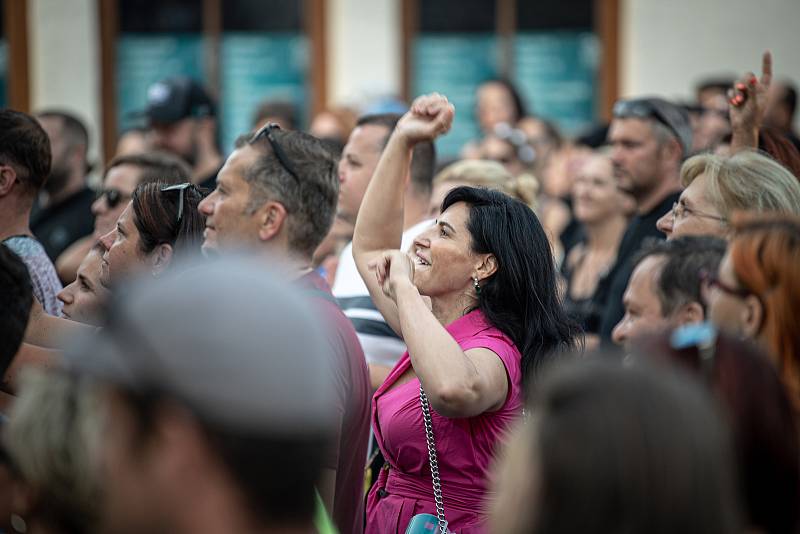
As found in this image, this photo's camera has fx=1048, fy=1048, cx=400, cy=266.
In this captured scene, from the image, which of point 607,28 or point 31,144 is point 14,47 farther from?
point 31,144

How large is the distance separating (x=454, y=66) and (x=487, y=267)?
23.2 ft

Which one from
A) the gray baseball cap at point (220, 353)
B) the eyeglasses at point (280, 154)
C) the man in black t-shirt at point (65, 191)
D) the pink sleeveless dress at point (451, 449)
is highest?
the eyeglasses at point (280, 154)

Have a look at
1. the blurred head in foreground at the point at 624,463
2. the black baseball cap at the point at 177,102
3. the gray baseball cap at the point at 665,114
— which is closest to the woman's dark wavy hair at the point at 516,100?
the black baseball cap at the point at 177,102

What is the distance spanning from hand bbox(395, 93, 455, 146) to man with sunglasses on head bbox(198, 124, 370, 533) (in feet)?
0.84

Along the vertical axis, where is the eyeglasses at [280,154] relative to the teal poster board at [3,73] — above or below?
below

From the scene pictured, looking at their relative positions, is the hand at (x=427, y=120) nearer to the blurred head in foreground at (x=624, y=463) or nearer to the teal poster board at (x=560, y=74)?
the blurred head in foreground at (x=624, y=463)

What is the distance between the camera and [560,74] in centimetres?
976

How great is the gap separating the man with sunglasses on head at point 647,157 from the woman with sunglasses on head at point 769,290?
269 centimetres

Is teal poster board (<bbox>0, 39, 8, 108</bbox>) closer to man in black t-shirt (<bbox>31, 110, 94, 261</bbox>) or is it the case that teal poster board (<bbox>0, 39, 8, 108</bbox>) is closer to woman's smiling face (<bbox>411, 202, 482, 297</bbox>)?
man in black t-shirt (<bbox>31, 110, 94, 261</bbox>)

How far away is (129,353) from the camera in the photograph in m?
1.32

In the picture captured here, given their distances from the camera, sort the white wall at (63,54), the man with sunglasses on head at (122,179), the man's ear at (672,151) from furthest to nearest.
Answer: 1. the white wall at (63,54)
2. the man's ear at (672,151)
3. the man with sunglasses on head at (122,179)

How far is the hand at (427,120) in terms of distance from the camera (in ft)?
10.5

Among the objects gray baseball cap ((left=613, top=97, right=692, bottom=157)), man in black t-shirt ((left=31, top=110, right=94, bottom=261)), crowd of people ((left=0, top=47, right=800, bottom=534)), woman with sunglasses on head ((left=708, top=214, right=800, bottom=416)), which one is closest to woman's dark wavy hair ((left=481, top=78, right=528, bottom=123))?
crowd of people ((left=0, top=47, right=800, bottom=534))

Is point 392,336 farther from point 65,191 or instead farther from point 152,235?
point 65,191
